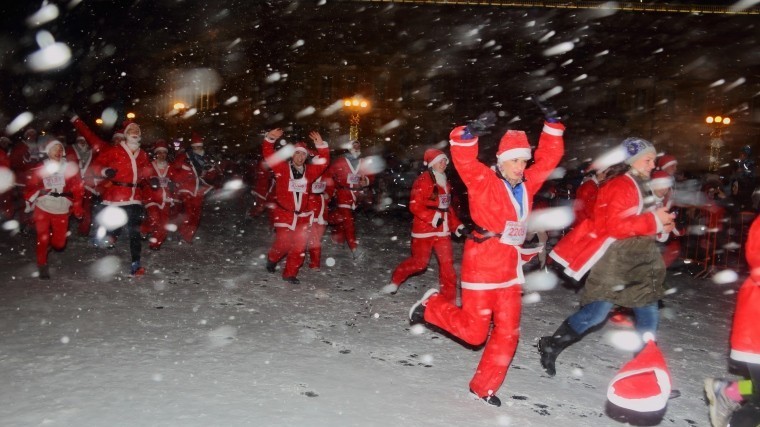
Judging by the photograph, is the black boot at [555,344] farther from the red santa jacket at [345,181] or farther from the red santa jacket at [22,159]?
the red santa jacket at [22,159]

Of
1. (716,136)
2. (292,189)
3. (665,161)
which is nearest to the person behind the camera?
(665,161)

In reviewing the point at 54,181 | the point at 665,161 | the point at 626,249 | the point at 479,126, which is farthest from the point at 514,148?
the point at 54,181

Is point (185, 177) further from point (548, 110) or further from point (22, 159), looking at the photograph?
point (548, 110)

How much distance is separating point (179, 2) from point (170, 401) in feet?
122

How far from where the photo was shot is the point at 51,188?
24.9 ft

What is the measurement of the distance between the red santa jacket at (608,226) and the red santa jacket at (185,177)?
7820mm

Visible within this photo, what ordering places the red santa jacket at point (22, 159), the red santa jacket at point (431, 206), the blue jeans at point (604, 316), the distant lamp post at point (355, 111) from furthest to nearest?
the distant lamp post at point (355, 111)
the red santa jacket at point (22, 159)
the red santa jacket at point (431, 206)
the blue jeans at point (604, 316)

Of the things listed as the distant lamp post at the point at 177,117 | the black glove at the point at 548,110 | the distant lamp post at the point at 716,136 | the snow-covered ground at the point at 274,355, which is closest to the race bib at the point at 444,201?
the snow-covered ground at the point at 274,355

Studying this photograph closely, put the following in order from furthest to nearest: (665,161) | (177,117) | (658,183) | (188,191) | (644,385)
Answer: (177,117) < (188,191) < (665,161) < (658,183) < (644,385)

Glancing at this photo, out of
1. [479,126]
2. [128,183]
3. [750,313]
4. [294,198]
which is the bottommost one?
[294,198]

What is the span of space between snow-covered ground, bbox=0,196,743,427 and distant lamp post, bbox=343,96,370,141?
29.5m

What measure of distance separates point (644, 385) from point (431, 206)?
3.61 metres

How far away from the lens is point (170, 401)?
3936 mm

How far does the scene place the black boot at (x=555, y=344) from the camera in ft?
15.6
